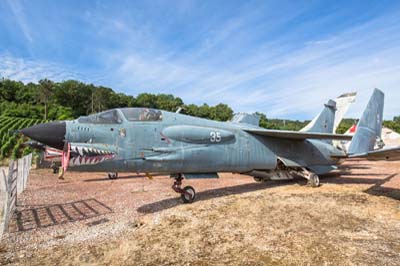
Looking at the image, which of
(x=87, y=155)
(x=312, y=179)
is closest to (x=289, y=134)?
(x=312, y=179)

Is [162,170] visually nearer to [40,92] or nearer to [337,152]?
[337,152]

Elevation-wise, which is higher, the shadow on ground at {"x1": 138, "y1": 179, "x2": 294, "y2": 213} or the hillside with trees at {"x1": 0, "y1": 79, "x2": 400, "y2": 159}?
the hillside with trees at {"x1": 0, "y1": 79, "x2": 400, "y2": 159}

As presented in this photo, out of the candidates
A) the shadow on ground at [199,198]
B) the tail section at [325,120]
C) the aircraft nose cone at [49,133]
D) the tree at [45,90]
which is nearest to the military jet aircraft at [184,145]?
the aircraft nose cone at [49,133]

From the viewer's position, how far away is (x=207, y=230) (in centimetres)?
550

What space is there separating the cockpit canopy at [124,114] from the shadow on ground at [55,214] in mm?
2602

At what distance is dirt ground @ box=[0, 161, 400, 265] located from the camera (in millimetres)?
4199

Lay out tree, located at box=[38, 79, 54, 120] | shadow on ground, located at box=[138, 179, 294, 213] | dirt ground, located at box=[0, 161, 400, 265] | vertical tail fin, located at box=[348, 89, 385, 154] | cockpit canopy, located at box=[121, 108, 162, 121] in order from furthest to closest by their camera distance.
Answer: tree, located at box=[38, 79, 54, 120] < vertical tail fin, located at box=[348, 89, 385, 154] < shadow on ground, located at box=[138, 179, 294, 213] < cockpit canopy, located at box=[121, 108, 162, 121] < dirt ground, located at box=[0, 161, 400, 265]

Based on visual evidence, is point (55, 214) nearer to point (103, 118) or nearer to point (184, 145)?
point (103, 118)

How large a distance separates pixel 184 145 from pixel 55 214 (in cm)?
419

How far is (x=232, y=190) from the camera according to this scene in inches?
415

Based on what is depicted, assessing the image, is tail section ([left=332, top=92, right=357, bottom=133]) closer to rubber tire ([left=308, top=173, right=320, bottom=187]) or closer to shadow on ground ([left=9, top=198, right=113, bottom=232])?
rubber tire ([left=308, top=173, right=320, bottom=187])

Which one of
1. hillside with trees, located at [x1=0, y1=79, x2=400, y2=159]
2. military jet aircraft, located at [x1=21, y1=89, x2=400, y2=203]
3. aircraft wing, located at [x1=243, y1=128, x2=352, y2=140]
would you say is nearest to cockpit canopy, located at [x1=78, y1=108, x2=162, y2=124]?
military jet aircraft, located at [x1=21, y1=89, x2=400, y2=203]

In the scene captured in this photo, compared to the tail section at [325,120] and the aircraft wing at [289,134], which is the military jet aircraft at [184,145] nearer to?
the aircraft wing at [289,134]

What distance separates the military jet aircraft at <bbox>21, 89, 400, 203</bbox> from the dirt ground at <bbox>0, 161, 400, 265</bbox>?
131 cm
